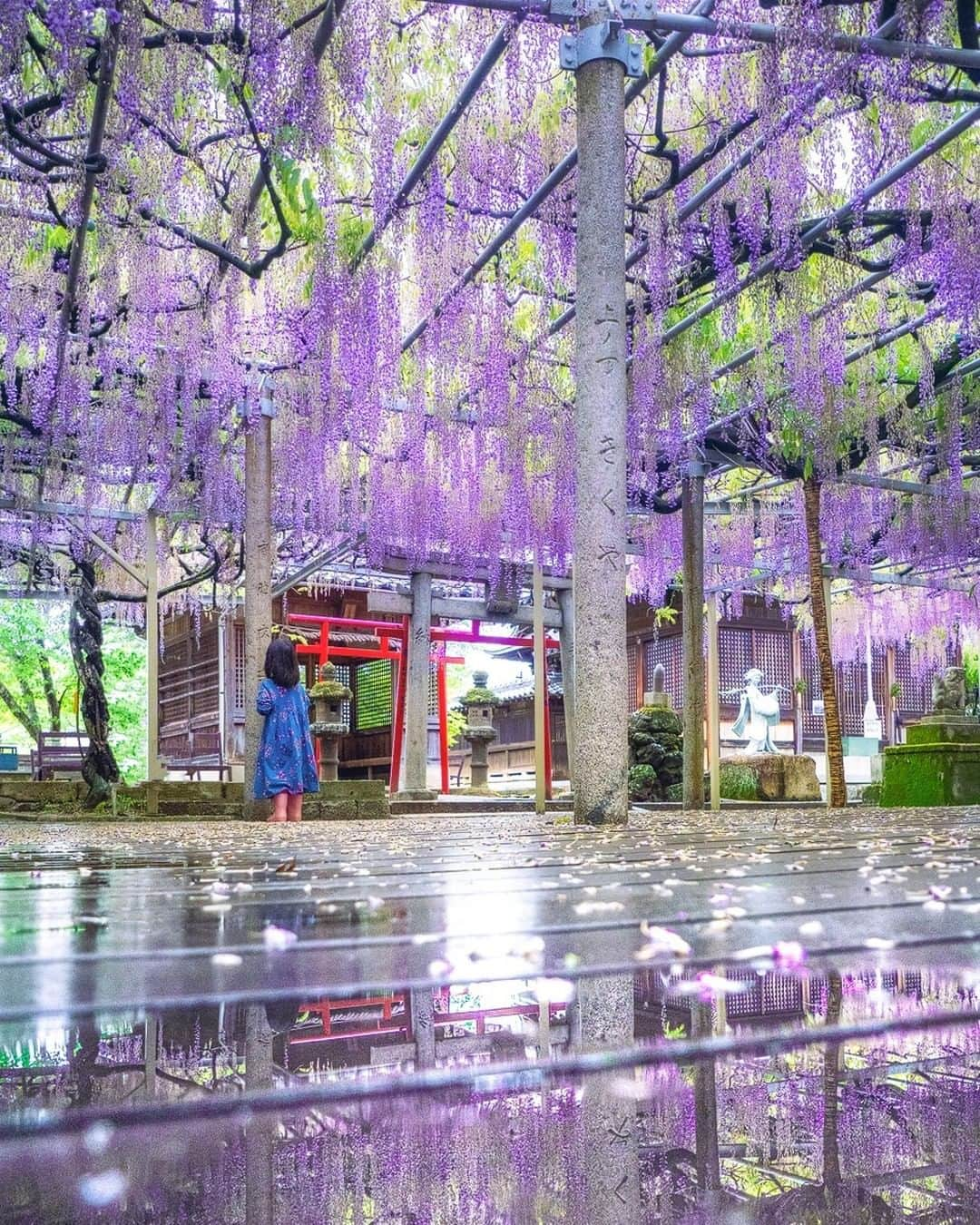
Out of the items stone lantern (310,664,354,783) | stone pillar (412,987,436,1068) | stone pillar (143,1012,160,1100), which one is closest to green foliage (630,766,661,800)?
stone lantern (310,664,354,783)

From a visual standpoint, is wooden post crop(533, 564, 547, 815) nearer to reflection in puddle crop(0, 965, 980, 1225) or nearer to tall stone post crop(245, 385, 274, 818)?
tall stone post crop(245, 385, 274, 818)

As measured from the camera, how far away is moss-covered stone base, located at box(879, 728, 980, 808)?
10453mm

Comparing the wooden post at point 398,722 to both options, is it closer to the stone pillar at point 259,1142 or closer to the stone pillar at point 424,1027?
the stone pillar at point 424,1027

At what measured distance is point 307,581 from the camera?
616 inches

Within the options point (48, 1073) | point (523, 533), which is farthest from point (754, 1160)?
point (523, 533)

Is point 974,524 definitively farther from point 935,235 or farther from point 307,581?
point 307,581

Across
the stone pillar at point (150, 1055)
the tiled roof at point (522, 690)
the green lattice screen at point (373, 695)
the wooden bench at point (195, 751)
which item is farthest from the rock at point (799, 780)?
the stone pillar at point (150, 1055)

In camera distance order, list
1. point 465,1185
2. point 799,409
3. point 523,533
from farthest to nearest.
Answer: point 523,533 → point 799,409 → point 465,1185

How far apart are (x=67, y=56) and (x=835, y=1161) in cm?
587

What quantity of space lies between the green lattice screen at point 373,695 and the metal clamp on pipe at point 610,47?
39.6 feet

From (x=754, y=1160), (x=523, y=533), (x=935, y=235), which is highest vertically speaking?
(x=935, y=235)

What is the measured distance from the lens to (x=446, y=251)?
→ 24.8 ft

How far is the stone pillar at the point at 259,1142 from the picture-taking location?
52 centimetres

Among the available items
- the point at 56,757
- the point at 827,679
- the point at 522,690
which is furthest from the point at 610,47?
the point at 522,690
